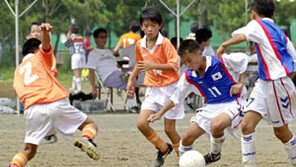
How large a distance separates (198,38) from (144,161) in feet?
18.3

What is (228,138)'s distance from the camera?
30.7 ft

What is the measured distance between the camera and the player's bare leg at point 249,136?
19.6 ft

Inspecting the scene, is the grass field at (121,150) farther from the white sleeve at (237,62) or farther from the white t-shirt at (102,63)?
the white t-shirt at (102,63)

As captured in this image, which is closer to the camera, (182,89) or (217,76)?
(217,76)

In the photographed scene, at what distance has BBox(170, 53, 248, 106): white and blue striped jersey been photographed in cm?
632

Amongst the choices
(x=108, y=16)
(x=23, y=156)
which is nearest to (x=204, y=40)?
(x=23, y=156)

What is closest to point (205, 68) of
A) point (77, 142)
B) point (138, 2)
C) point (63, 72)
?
point (77, 142)

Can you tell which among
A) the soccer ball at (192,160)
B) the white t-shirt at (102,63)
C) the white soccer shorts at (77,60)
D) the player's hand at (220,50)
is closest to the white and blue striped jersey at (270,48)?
the player's hand at (220,50)

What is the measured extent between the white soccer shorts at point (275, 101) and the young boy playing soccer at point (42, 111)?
1556 millimetres

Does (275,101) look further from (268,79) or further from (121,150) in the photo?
(121,150)

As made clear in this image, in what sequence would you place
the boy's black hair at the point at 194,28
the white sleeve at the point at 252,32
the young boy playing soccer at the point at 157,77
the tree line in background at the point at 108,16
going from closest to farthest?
1. the white sleeve at the point at 252,32
2. the young boy playing soccer at the point at 157,77
3. the boy's black hair at the point at 194,28
4. the tree line in background at the point at 108,16

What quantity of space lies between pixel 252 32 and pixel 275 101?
2.25 ft

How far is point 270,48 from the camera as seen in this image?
5.91m

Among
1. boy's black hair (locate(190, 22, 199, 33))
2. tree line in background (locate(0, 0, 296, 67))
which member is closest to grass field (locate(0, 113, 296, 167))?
boy's black hair (locate(190, 22, 199, 33))
